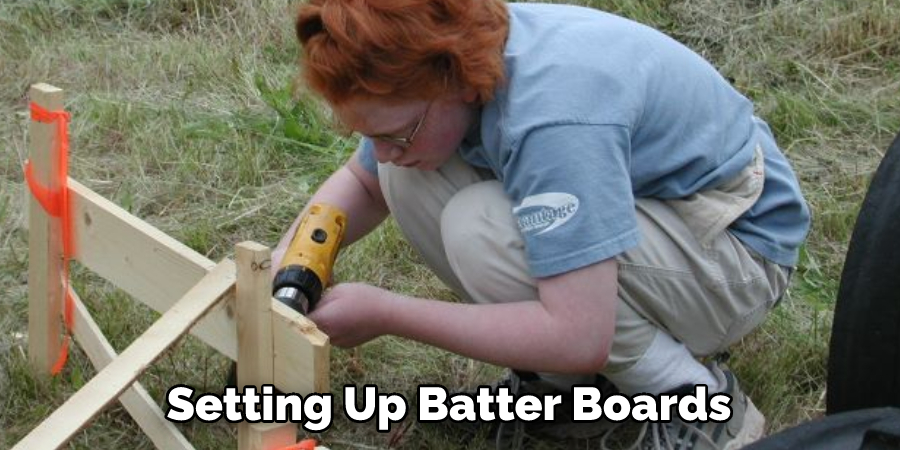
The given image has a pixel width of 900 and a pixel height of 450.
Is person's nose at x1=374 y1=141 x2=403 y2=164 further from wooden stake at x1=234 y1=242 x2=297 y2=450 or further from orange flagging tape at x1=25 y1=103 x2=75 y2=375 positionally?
orange flagging tape at x1=25 y1=103 x2=75 y2=375

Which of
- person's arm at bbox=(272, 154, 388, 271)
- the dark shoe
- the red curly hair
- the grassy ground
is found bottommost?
the grassy ground

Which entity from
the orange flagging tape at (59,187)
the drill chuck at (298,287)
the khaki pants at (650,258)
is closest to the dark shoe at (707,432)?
the khaki pants at (650,258)

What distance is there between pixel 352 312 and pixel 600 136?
44 cm

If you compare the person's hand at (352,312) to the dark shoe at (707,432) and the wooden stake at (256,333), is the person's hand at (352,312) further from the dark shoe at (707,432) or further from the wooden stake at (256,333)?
the dark shoe at (707,432)

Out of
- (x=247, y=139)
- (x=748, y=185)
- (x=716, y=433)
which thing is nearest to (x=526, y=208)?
(x=748, y=185)

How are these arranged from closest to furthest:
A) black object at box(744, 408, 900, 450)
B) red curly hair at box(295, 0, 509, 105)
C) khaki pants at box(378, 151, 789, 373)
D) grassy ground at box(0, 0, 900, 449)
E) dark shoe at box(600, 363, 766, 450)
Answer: black object at box(744, 408, 900, 450) → red curly hair at box(295, 0, 509, 105) → khaki pants at box(378, 151, 789, 373) → dark shoe at box(600, 363, 766, 450) → grassy ground at box(0, 0, 900, 449)

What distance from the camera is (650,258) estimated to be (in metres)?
2.04

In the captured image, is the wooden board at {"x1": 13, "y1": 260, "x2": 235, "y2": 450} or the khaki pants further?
the khaki pants

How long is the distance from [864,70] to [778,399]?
169 centimetres

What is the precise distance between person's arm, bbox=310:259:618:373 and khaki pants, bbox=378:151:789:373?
0.29 ft

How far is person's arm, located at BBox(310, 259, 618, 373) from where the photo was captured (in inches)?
73.1

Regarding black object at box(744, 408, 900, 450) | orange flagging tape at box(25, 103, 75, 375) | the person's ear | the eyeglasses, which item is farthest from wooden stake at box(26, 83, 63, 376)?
black object at box(744, 408, 900, 450)

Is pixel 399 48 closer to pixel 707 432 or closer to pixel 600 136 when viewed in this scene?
pixel 600 136

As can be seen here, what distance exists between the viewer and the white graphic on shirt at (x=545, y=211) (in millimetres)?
1794
